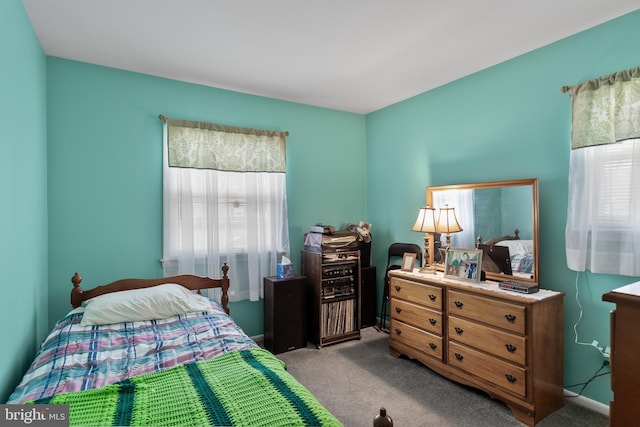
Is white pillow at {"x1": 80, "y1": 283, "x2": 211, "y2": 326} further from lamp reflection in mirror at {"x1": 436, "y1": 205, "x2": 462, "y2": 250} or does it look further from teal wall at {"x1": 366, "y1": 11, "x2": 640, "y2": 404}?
teal wall at {"x1": 366, "y1": 11, "x2": 640, "y2": 404}

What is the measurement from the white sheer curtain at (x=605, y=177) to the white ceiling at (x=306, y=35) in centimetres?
51

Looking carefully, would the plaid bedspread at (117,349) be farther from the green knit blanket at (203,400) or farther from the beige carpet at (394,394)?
the beige carpet at (394,394)

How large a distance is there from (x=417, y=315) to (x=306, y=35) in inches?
95.6

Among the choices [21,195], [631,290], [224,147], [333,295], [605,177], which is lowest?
[333,295]

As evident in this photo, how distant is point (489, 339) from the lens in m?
2.41

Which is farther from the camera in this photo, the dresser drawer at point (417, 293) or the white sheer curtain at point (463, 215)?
the white sheer curtain at point (463, 215)

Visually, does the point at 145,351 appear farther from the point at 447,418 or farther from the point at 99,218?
the point at 447,418

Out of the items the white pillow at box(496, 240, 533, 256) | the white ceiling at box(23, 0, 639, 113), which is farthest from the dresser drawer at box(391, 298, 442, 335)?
the white ceiling at box(23, 0, 639, 113)

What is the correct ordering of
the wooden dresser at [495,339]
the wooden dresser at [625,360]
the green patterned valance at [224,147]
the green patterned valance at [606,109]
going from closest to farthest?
1. the wooden dresser at [625,360]
2. the green patterned valance at [606,109]
3. the wooden dresser at [495,339]
4. the green patterned valance at [224,147]

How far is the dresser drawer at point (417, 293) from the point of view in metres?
2.79

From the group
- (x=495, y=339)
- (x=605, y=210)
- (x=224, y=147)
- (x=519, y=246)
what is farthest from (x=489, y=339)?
(x=224, y=147)

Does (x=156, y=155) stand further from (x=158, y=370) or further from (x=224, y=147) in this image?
(x=158, y=370)

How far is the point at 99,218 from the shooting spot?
2.85 meters

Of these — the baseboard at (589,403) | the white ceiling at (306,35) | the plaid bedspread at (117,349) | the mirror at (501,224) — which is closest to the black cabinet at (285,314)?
the plaid bedspread at (117,349)
